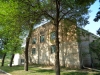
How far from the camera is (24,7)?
14609mm

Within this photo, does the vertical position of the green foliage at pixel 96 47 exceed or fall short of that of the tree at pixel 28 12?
it falls short

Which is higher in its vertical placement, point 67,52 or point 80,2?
point 80,2

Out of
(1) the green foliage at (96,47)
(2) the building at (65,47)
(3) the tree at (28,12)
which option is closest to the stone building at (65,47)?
(2) the building at (65,47)

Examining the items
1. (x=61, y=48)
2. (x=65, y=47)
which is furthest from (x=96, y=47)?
(x=61, y=48)

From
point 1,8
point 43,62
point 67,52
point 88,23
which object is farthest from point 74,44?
point 1,8

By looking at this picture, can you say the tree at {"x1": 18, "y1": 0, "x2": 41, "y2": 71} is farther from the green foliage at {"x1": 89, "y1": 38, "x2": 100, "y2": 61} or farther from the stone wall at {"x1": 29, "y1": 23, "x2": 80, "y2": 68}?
the green foliage at {"x1": 89, "y1": 38, "x2": 100, "y2": 61}

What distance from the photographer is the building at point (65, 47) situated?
20.2 metres

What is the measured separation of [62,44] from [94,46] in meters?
6.09

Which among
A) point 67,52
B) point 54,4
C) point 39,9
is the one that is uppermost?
point 54,4

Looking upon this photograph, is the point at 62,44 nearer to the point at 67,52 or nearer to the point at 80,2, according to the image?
the point at 67,52

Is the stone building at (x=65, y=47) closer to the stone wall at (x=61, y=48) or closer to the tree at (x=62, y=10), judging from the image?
the stone wall at (x=61, y=48)

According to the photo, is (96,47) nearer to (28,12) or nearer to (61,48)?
(61,48)

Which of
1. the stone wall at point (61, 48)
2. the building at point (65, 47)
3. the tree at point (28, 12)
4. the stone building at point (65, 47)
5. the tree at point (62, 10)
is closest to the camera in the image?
the tree at point (28, 12)

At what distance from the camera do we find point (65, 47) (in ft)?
87.5
